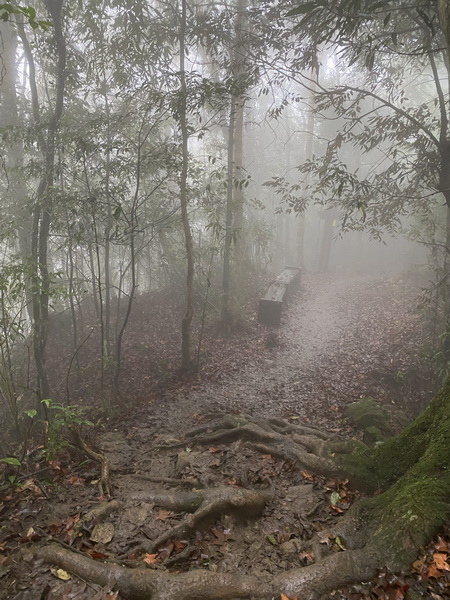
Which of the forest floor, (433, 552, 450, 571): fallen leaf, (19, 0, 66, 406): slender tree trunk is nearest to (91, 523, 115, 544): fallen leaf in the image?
the forest floor

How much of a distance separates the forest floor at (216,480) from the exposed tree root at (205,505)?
3 centimetres

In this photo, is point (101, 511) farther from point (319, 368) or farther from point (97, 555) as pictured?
point (319, 368)

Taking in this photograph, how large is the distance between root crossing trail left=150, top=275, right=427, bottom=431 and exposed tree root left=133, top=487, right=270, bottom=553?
9.19ft

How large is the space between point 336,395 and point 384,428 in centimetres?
192

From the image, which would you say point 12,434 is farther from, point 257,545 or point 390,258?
point 390,258

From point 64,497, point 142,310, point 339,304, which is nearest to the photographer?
point 64,497

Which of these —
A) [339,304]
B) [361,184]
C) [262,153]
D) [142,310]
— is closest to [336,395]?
[361,184]

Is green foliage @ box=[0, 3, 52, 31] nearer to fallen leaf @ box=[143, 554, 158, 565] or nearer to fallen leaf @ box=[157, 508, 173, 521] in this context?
fallen leaf @ box=[143, 554, 158, 565]

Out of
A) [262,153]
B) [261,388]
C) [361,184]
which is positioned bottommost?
[261,388]

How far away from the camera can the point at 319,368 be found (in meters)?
9.86

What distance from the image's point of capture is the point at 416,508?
314cm

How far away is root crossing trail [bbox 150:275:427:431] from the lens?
7766 millimetres

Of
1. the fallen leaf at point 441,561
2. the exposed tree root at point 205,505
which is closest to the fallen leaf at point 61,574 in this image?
the exposed tree root at point 205,505

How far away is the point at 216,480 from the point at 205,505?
32.8 inches
